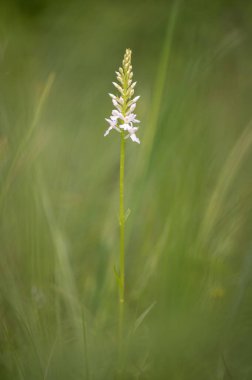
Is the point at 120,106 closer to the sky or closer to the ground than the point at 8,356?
closer to the sky

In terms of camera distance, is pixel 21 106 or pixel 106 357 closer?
pixel 106 357

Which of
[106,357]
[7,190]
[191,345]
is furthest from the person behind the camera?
[7,190]

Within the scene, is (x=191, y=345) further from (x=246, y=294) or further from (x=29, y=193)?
(x=29, y=193)

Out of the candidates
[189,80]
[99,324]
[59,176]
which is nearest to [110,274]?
[99,324]

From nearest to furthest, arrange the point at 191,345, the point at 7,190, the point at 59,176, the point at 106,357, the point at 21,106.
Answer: the point at 191,345, the point at 106,357, the point at 7,190, the point at 21,106, the point at 59,176

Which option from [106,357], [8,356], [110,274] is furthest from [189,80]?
[8,356]

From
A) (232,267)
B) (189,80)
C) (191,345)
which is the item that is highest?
(189,80)
